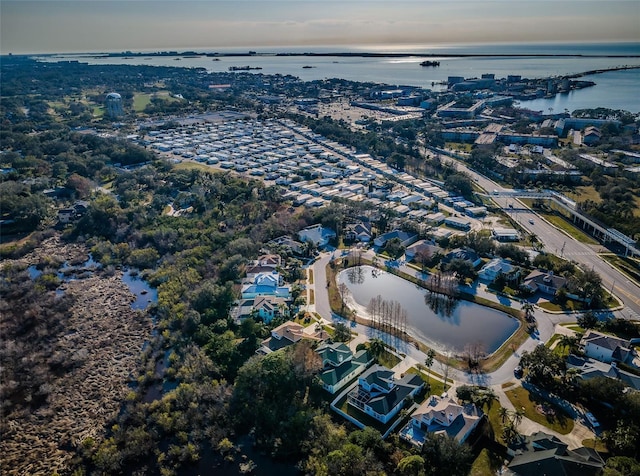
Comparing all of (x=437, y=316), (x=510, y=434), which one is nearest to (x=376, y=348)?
(x=437, y=316)

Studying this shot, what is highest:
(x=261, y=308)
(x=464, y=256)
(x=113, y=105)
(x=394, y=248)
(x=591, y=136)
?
(x=113, y=105)

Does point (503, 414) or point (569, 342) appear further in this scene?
point (569, 342)

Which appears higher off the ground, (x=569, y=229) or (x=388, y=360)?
(x=388, y=360)

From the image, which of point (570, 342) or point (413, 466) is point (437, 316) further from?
point (413, 466)

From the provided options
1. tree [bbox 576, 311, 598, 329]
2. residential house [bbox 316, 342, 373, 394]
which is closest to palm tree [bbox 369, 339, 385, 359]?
residential house [bbox 316, 342, 373, 394]

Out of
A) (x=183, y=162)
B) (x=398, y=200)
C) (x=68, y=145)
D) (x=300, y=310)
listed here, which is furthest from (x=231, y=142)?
(x=300, y=310)

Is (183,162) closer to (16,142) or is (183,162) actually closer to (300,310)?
(16,142)

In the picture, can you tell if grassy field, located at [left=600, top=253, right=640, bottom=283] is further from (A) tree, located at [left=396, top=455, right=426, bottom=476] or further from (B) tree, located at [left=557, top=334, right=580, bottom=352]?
(A) tree, located at [left=396, top=455, right=426, bottom=476]
